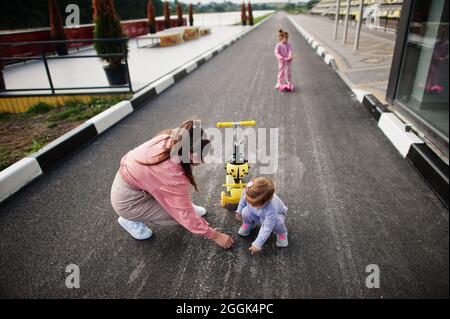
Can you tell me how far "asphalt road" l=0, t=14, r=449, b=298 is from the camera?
2115 mm

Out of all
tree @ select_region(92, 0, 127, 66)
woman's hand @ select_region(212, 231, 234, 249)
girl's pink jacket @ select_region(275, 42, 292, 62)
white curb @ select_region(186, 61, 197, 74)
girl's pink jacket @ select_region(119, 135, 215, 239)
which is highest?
tree @ select_region(92, 0, 127, 66)

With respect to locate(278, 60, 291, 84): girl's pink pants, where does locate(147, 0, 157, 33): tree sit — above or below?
above

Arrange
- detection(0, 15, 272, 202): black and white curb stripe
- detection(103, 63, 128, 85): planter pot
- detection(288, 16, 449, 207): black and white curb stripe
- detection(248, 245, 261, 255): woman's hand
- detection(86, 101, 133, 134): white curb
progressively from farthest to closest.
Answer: detection(103, 63, 128, 85): planter pot, detection(86, 101, 133, 134): white curb, detection(0, 15, 272, 202): black and white curb stripe, detection(288, 16, 449, 207): black and white curb stripe, detection(248, 245, 261, 255): woman's hand

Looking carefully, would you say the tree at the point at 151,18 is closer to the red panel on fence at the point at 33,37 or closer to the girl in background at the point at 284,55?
the red panel on fence at the point at 33,37

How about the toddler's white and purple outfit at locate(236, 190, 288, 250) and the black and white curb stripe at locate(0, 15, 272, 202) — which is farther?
the black and white curb stripe at locate(0, 15, 272, 202)

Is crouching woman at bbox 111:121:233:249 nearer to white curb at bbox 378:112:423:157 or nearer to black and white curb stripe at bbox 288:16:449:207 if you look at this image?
black and white curb stripe at bbox 288:16:449:207

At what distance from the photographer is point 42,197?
3.22 meters

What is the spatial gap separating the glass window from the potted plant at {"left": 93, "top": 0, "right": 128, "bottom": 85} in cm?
579

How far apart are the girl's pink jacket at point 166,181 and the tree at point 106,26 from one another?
17.7ft

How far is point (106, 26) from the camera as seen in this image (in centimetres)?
690

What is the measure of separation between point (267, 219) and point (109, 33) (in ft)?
21.4

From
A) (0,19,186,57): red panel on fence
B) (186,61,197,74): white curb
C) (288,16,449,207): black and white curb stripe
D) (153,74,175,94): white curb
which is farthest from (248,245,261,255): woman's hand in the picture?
(186,61,197,74): white curb

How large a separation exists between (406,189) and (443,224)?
595 mm
